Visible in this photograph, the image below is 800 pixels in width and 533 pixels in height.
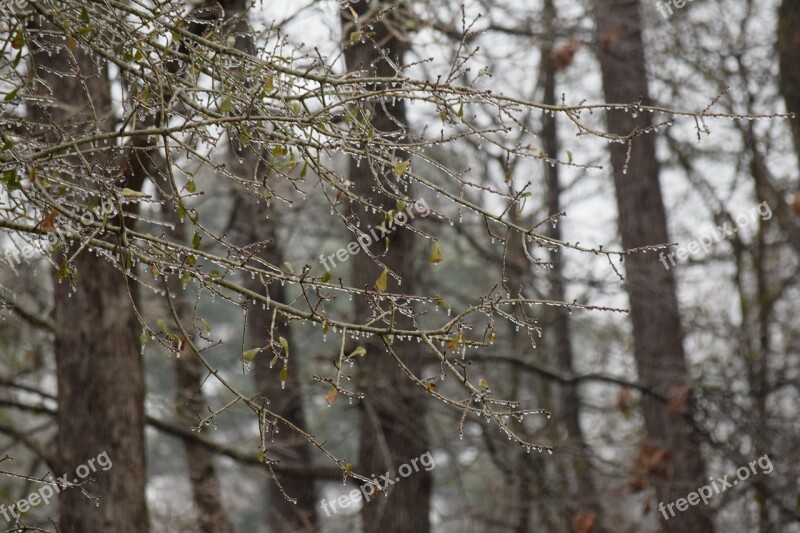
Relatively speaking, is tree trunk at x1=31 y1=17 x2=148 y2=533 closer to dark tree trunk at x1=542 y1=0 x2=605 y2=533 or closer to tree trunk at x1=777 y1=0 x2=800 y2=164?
dark tree trunk at x1=542 y1=0 x2=605 y2=533

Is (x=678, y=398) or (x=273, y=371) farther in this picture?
(x=273, y=371)

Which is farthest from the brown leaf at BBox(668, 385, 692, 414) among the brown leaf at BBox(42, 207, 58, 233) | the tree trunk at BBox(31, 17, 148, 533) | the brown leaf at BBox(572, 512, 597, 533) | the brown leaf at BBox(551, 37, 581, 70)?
the brown leaf at BBox(42, 207, 58, 233)

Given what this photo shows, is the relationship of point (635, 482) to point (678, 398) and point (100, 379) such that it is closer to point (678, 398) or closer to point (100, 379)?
point (678, 398)

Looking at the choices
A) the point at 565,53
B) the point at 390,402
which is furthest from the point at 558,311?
the point at 390,402

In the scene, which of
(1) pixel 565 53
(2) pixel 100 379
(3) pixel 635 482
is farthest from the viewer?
(1) pixel 565 53

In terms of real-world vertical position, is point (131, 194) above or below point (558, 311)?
below

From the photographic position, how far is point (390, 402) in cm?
771

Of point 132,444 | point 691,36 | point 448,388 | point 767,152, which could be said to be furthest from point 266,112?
point 448,388

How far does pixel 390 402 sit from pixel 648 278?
379 centimetres

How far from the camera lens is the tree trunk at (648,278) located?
9758 millimetres

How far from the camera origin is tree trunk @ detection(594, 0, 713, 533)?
9758 millimetres

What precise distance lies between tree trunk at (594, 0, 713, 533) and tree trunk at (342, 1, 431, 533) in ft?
8.21

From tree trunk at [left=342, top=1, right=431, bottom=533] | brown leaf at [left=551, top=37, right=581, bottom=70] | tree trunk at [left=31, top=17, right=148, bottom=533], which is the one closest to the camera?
tree trunk at [left=31, top=17, right=148, bottom=533]

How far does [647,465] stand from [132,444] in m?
5.02
